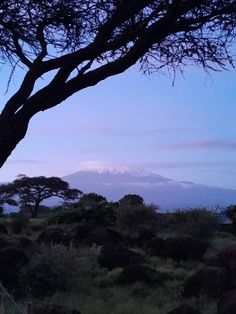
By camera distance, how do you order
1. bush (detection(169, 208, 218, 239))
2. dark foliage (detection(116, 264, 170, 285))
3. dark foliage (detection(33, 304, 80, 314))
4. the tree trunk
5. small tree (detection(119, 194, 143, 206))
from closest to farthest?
the tree trunk
dark foliage (detection(33, 304, 80, 314))
dark foliage (detection(116, 264, 170, 285))
bush (detection(169, 208, 218, 239))
small tree (detection(119, 194, 143, 206))

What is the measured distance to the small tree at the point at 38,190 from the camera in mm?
55469

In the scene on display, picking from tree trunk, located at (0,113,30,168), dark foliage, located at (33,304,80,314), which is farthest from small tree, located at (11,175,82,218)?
tree trunk, located at (0,113,30,168)

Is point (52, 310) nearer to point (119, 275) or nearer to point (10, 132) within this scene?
point (10, 132)

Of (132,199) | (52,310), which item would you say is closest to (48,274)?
(52,310)

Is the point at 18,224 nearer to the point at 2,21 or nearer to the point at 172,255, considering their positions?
the point at 172,255

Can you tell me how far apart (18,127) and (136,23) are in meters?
2.20

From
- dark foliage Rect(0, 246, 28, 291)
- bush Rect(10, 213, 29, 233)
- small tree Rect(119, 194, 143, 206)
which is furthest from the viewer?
small tree Rect(119, 194, 143, 206)

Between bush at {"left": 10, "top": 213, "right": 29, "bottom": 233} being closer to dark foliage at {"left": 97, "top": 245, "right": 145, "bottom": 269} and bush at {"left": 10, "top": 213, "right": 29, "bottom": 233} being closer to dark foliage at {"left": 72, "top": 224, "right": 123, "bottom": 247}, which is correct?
dark foliage at {"left": 72, "top": 224, "right": 123, "bottom": 247}

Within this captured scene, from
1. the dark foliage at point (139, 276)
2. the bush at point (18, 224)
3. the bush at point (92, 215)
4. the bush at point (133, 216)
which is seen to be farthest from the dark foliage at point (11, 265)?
the bush at point (92, 215)

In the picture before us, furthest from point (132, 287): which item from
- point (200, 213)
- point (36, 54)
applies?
point (200, 213)

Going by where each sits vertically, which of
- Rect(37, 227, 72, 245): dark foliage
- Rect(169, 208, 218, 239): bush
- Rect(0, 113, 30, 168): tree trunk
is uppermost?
Rect(0, 113, 30, 168): tree trunk

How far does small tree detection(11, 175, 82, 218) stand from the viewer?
55.5 m

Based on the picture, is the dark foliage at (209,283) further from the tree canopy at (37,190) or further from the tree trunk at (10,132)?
the tree canopy at (37,190)

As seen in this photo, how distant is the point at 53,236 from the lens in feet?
76.9
